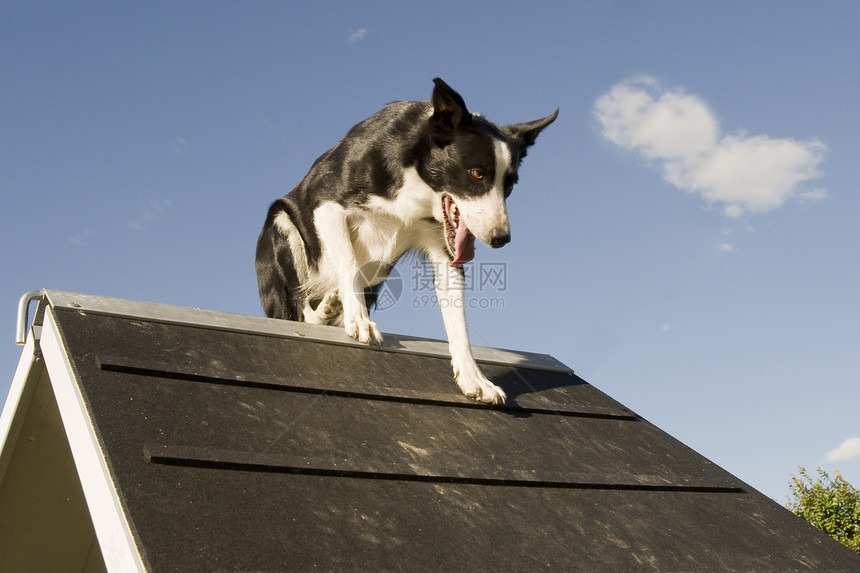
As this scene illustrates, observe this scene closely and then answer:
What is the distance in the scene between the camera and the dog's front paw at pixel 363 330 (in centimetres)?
265

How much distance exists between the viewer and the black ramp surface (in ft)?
4.62

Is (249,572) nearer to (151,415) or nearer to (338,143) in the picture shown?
(151,415)

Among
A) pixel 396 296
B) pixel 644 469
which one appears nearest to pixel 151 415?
pixel 644 469

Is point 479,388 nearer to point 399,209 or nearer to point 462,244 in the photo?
point 462,244

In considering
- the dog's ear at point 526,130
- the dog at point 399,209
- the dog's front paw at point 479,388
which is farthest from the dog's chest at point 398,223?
the dog's front paw at point 479,388

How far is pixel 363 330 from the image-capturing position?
265cm

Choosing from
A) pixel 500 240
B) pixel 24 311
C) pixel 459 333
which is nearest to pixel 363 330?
pixel 459 333

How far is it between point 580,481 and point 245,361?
103cm

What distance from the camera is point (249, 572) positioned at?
4.10 feet

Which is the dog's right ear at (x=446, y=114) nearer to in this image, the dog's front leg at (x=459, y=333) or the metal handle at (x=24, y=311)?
the dog's front leg at (x=459, y=333)

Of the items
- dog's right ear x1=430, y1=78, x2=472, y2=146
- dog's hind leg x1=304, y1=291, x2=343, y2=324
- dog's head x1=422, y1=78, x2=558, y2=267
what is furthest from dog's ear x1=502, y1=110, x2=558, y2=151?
dog's hind leg x1=304, y1=291, x2=343, y2=324

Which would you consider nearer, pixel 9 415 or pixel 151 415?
pixel 151 415

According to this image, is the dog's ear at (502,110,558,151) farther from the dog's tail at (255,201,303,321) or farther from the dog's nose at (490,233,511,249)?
the dog's tail at (255,201,303,321)

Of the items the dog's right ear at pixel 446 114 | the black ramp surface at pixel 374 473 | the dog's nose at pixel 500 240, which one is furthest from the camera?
the dog's right ear at pixel 446 114
